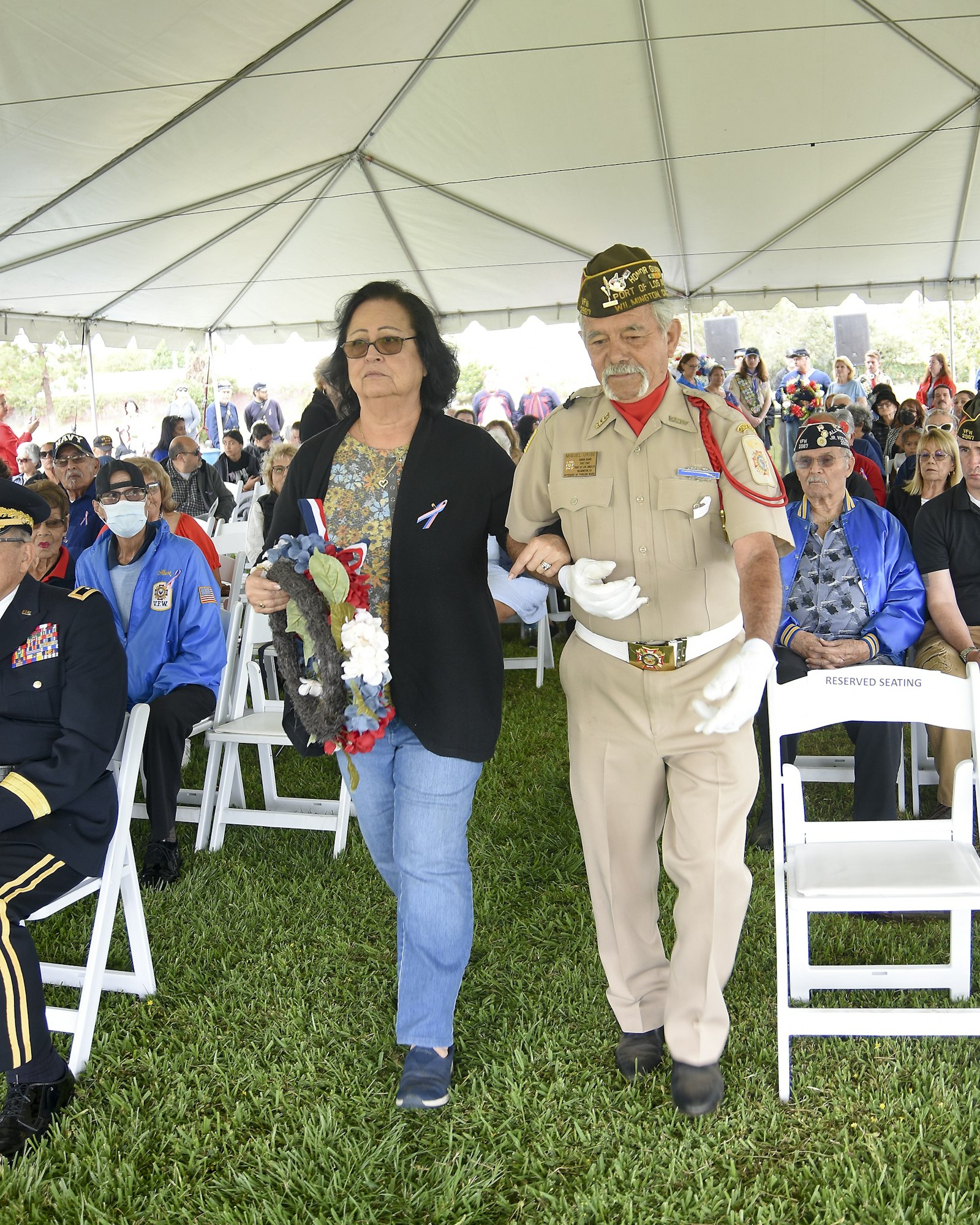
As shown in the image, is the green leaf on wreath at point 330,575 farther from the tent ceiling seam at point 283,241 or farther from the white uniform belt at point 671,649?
the tent ceiling seam at point 283,241

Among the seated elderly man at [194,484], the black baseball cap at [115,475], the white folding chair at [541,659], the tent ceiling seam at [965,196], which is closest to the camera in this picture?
the black baseball cap at [115,475]

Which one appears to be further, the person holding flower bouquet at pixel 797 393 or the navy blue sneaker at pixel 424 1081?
the person holding flower bouquet at pixel 797 393

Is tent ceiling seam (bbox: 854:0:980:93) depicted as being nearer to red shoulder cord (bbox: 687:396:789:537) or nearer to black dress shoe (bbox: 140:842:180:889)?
red shoulder cord (bbox: 687:396:789:537)

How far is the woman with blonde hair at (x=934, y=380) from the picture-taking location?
1223 cm

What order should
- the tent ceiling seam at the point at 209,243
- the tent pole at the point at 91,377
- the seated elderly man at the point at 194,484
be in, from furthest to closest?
1. the tent pole at the point at 91,377
2. the tent ceiling seam at the point at 209,243
3. the seated elderly man at the point at 194,484

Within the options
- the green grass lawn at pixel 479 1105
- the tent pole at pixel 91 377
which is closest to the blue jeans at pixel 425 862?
the green grass lawn at pixel 479 1105

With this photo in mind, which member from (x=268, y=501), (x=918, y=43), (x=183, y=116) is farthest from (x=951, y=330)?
(x=268, y=501)

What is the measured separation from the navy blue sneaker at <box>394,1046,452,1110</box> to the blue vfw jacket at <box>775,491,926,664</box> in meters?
2.43

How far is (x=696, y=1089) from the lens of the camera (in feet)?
8.37

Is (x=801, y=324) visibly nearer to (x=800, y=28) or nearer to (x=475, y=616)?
(x=800, y=28)

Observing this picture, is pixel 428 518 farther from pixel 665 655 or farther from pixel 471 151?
pixel 471 151

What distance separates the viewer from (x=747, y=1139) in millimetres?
2469

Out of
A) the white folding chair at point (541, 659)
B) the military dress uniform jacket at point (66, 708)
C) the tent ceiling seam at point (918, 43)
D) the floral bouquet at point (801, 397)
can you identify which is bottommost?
the white folding chair at point (541, 659)

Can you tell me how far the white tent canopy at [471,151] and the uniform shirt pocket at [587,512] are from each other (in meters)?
5.60
